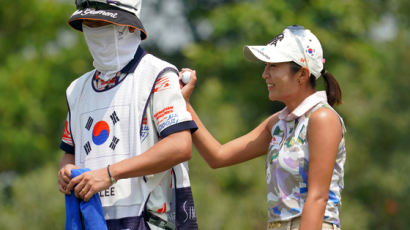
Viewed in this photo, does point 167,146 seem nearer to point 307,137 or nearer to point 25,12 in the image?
point 307,137

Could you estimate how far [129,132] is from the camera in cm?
367

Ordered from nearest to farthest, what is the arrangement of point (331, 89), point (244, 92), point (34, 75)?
point (331, 89) → point (34, 75) → point (244, 92)

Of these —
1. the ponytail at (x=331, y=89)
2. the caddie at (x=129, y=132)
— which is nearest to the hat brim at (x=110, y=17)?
the caddie at (x=129, y=132)

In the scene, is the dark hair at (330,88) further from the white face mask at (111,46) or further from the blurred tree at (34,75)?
the blurred tree at (34,75)

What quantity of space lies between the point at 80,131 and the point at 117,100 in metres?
0.29

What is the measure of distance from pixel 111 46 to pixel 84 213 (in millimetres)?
885

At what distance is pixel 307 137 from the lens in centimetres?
370

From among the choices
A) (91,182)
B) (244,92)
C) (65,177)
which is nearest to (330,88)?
(91,182)

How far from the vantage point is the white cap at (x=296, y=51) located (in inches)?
151

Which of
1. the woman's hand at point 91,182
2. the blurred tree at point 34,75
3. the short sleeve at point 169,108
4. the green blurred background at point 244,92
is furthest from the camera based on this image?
the blurred tree at point 34,75

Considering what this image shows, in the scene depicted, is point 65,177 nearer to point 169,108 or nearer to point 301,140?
point 169,108

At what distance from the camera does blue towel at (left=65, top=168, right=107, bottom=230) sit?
3529 millimetres

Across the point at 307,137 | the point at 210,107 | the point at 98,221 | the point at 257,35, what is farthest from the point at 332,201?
the point at 257,35

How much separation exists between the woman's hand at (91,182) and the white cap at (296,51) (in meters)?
1.06
